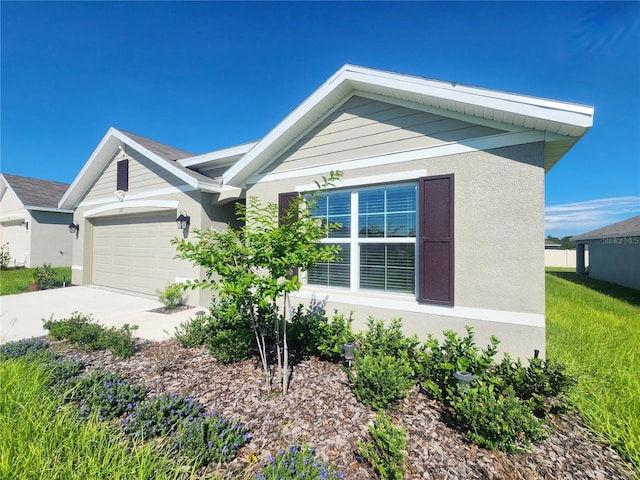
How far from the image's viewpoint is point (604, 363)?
153 inches

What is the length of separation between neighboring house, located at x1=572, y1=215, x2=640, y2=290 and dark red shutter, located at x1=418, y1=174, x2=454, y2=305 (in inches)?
517

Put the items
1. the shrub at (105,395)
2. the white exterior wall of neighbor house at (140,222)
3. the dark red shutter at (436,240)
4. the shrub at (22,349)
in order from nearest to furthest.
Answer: the shrub at (105,395)
the shrub at (22,349)
the dark red shutter at (436,240)
the white exterior wall of neighbor house at (140,222)

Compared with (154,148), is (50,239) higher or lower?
lower

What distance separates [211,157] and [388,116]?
17.1 feet

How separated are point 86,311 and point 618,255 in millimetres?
22774

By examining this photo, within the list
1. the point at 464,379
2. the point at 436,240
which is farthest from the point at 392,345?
the point at 436,240

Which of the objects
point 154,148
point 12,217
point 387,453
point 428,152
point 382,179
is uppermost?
point 154,148

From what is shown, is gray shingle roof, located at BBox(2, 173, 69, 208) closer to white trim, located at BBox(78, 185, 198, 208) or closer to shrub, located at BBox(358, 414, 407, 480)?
white trim, located at BBox(78, 185, 198, 208)

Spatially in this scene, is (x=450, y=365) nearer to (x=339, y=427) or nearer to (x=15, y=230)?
(x=339, y=427)

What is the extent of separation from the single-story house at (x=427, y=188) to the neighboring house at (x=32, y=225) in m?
14.3

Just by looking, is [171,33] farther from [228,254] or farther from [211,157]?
[228,254]

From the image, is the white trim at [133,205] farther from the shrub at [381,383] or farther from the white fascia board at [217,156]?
the shrub at [381,383]

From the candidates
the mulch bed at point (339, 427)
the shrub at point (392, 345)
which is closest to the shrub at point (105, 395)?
the mulch bed at point (339, 427)

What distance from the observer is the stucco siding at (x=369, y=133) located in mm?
4480
